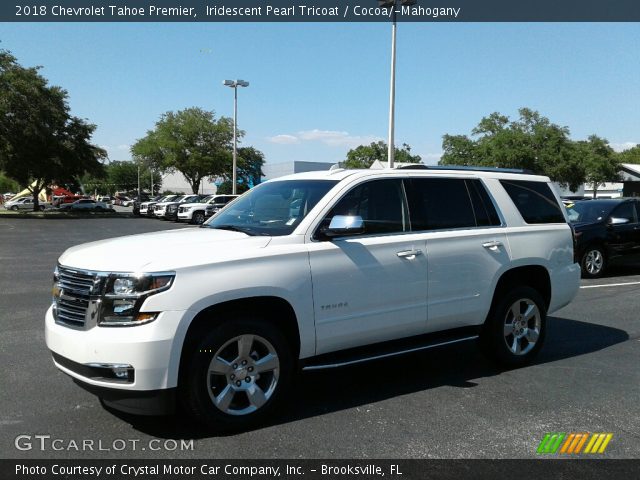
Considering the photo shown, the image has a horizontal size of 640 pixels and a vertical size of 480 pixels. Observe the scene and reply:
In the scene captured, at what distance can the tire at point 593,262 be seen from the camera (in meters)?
11.5

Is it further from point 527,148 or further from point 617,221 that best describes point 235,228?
point 527,148

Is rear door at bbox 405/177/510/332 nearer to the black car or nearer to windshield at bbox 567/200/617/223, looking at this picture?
the black car

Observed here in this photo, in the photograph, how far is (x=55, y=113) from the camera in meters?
41.8

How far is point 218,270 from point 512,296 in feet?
9.99

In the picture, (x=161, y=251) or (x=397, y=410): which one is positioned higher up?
(x=161, y=251)

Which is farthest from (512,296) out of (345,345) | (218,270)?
(218,270)

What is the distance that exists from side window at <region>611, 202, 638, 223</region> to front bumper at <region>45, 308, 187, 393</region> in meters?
10.8

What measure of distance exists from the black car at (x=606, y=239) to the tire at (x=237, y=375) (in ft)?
30.1

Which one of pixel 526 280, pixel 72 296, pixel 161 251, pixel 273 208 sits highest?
pixel 273 208

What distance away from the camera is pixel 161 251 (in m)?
3.87

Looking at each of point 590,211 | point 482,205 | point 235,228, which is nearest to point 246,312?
point 235,228

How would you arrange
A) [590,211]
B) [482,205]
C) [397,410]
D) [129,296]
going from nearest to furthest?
[129,296]
[397,410]
[482,205]
[590,211]

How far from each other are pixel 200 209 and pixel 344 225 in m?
30.4
